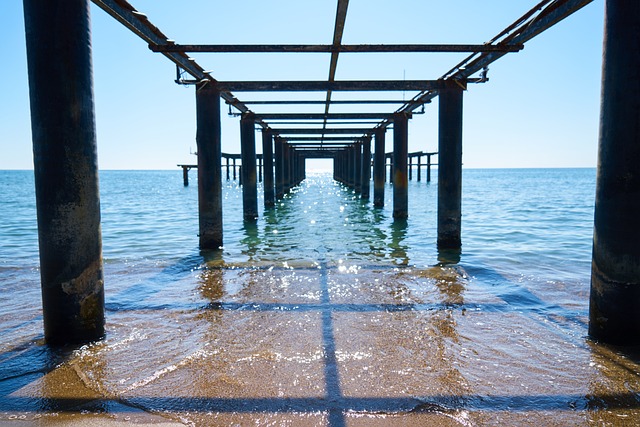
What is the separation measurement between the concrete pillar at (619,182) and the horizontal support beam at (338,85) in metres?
5.05

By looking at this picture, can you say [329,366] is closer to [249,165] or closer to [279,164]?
[249,165]

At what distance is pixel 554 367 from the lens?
3.52 metres

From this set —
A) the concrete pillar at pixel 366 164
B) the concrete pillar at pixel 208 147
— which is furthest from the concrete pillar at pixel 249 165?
the concrete pillar at pixel 366 164

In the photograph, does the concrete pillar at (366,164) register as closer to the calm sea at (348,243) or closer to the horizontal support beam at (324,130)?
the horizontal support beam at (324,130)

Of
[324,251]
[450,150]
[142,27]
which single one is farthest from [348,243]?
[142,27]

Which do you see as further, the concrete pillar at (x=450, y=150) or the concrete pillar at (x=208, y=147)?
the concrete pillar at (x=208, y=147)

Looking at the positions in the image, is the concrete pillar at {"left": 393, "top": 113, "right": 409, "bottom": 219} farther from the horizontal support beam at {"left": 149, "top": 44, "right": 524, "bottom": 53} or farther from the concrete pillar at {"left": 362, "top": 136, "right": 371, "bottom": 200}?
the horizontal support beam at {"left": 149, "top": 44, "right": 524, "bottom": 53}

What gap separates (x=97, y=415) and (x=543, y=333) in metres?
4.02

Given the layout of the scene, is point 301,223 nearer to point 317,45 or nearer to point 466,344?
point 317,45

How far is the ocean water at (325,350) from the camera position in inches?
113

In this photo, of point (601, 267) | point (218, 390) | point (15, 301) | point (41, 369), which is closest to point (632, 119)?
point (601, 267)

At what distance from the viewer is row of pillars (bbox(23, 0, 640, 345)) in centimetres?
372

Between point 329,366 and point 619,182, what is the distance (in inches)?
117

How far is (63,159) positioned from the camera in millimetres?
3752
